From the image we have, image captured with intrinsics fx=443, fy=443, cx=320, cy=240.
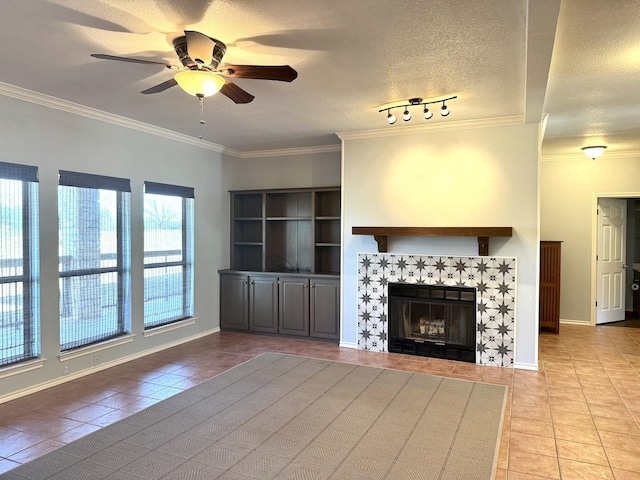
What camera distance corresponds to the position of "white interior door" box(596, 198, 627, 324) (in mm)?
6898

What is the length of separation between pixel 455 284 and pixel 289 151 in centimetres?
299

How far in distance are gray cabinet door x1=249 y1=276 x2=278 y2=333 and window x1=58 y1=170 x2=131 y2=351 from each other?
173 cm

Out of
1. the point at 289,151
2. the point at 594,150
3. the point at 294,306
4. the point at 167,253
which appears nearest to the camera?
the point at 167,253

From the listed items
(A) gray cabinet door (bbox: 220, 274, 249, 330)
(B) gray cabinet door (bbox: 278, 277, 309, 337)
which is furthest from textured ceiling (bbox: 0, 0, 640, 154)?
(A) gray cabinet door (bbox: 220, 274, 249, 330)

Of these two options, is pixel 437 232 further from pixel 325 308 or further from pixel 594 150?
pixel 594 150

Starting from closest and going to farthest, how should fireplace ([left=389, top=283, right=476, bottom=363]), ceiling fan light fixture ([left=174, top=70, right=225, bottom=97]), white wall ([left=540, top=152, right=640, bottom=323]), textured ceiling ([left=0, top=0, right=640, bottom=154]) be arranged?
textured ceiling ([left=0, top=0, right=640, bottom=154]) < ceiling fan light fixture ([left=174, top=70, right=225, bottom=97]) < fireplace ([left=389, top=283, right=476, bottom=363]) < white wall ([left=540, top=152, right=640, bottom=323])

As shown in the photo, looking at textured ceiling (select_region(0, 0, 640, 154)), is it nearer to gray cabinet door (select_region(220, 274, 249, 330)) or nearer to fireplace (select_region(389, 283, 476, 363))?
fireplace (select_region(389, 283, 476, 363))

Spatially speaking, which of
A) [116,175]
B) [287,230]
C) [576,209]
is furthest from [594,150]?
[116,175]

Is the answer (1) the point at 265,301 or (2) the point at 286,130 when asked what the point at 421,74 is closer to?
(2) the point at 286,130

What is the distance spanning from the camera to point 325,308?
5680mm

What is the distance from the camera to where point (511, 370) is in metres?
4.61

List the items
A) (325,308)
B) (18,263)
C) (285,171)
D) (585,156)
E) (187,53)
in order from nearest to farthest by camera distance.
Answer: (187,53)
(18,263)
(325,308)
(285,171)
(585,156)

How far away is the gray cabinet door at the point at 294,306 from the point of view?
19.0ft

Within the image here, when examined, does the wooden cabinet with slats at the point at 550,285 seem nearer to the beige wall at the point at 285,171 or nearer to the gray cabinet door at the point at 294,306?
the beige wall at the point at 285,171
